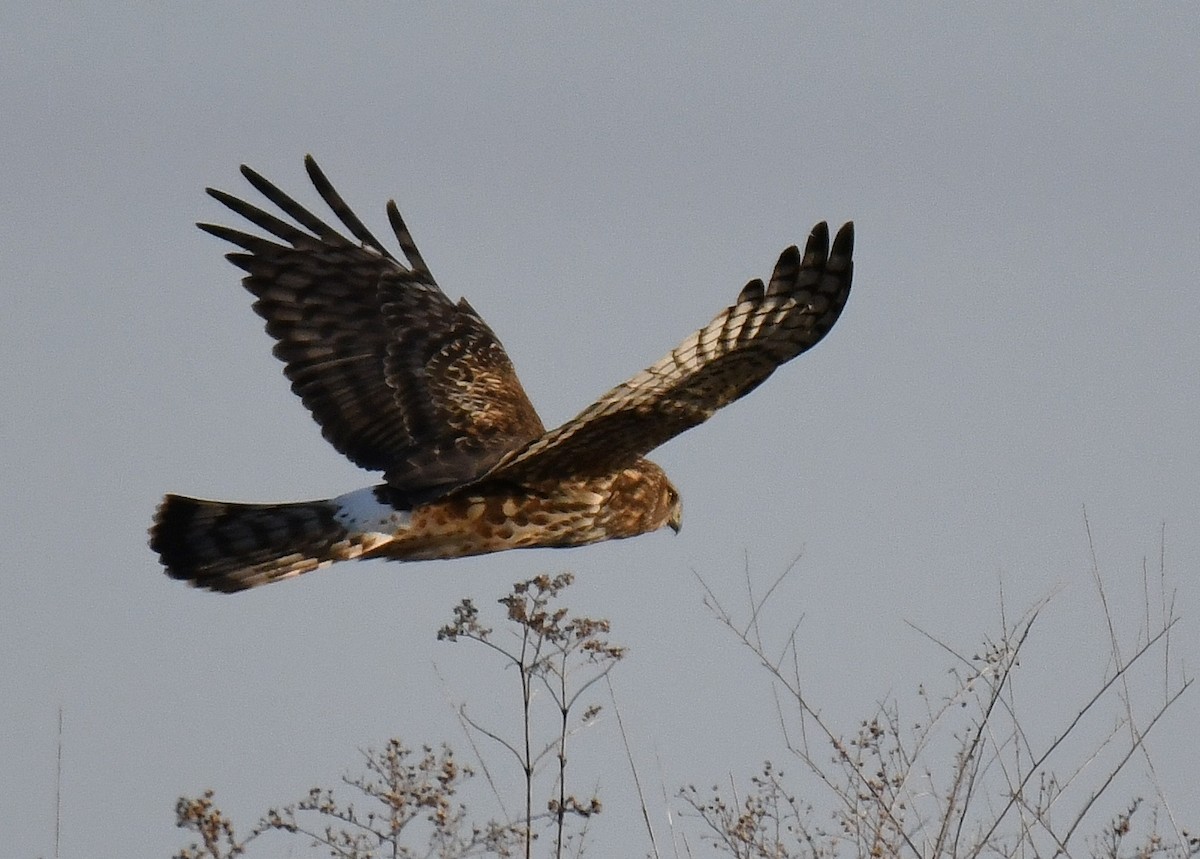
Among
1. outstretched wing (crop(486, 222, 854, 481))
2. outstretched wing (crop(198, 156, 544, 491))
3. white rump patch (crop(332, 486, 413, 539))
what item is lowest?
outstretched wing (crop(486, 222, 854, 481))

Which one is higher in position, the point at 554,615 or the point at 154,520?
the point at 154,520

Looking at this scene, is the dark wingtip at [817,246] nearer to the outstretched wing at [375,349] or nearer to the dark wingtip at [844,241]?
the dark wingtip at [844,241]

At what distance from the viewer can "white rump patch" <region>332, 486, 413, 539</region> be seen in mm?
5770

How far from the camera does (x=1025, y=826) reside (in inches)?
155

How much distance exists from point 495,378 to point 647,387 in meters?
1.56

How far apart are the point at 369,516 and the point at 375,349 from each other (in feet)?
2.52

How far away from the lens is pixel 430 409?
6137mm

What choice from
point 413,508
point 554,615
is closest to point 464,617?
point 554,615

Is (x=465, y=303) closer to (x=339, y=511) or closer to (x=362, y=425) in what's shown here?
(x=362, y=425)

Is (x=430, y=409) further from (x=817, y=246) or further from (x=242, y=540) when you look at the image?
(x=817, y=246)

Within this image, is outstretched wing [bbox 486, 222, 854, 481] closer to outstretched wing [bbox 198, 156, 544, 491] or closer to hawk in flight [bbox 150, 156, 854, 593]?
hawk in flight [bbox 150, 156, 854, 593]

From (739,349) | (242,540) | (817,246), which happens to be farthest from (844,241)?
(242,540)

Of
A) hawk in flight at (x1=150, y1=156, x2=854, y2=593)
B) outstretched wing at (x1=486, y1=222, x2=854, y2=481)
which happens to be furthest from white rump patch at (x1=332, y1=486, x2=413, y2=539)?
outstretched wing at (x1=486, y1=222, x2=854, y2=481)

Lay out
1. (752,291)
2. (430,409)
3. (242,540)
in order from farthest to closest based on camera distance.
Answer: (430,409) → (242,540) → (752,291)
